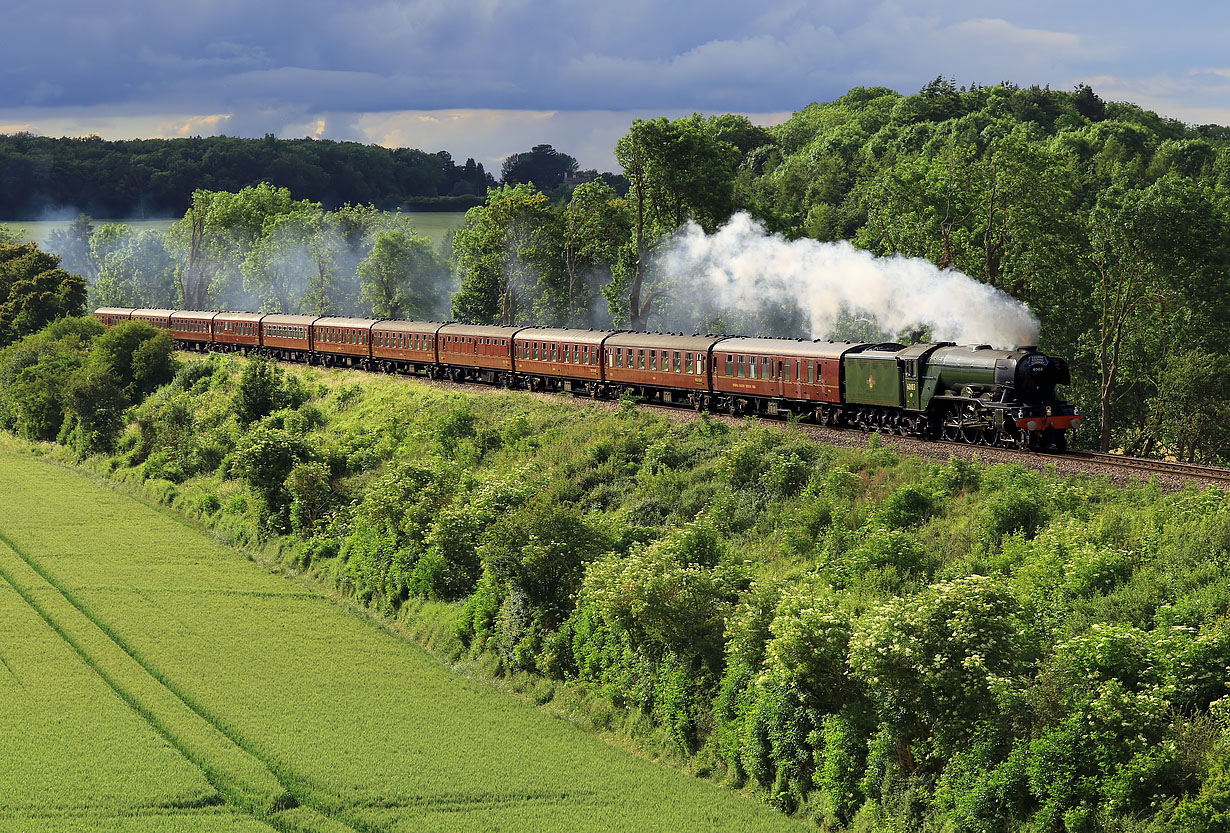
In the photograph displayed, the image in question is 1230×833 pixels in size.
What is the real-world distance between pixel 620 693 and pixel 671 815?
18.4 feet

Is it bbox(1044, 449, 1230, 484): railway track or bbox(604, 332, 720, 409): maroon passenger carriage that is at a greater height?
bbox(604, 332, 720, 409): maroon passenger carriage

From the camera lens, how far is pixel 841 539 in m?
29.0

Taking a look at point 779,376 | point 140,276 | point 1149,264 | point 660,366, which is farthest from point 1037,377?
point 140,276

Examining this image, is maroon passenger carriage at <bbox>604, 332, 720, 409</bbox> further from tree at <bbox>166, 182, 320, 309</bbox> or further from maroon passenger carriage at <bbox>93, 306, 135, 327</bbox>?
tree at <bbox>166, 182, 320, 309</bbox>

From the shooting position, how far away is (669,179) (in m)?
72.1

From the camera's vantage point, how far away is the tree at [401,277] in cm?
10275

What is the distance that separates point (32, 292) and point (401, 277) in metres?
33.5

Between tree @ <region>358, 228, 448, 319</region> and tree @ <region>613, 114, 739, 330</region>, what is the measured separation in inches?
1382

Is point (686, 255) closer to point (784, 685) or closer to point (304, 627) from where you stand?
point (304, 627)

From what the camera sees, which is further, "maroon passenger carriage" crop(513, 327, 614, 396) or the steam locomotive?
"maroon passenger carriage" crop(513, 327, 614, 396)

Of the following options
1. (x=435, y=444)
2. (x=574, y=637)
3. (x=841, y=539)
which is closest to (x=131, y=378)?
(x=435, y=444)

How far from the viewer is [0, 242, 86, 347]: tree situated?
10156 centimetres

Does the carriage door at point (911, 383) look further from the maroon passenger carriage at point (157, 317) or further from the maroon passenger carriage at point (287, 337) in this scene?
the maroon passenger carriage at point (157, 317)

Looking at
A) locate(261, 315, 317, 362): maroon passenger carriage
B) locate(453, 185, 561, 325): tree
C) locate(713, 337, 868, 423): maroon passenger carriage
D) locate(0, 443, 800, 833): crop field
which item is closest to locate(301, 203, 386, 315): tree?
locate(453, 185, 561, 325): tree
